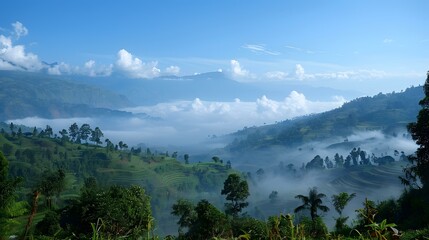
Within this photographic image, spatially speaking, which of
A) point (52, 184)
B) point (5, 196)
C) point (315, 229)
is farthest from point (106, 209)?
point (52, 184)

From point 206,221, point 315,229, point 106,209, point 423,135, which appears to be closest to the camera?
point 423,135

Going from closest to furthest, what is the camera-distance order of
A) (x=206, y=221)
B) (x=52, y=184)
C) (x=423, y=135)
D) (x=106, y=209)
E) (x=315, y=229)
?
(x=423, y=135) → (x=315, y=229) → (x=106, y=209) → (x=206, y=221) → (x=52, y=184)

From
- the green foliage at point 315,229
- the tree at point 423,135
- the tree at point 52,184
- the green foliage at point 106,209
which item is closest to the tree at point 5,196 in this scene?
the green foliage at point 315,229

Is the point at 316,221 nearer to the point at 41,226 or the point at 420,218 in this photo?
the point at 420,218

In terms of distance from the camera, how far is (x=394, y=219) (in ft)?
177

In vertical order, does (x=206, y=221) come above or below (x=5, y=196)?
below

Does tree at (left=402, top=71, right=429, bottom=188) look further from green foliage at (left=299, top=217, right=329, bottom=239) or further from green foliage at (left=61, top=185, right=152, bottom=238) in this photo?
green foliage at (left=61, top=185, right=152, bottom=238)

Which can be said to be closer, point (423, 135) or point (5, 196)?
point (5, 196)

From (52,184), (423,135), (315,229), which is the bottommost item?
(315,229)

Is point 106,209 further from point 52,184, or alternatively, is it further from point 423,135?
point 52,184

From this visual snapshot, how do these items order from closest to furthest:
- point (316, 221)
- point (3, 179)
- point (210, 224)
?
point (3, 179), point (210, 224), point (316, 221)

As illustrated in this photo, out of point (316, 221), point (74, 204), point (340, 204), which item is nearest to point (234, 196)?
point (340, 204)

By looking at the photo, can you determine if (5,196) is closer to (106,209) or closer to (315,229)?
(106,209)

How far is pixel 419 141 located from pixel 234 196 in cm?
5376
